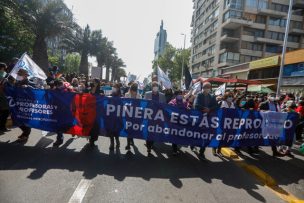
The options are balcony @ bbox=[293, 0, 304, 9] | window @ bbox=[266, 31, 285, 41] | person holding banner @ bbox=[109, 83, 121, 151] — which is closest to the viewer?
person holding banner @ bbox=[109, 83, 121, 151]

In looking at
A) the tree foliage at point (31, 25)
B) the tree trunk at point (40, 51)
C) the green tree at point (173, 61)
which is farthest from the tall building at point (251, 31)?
the tree trunk at point (40, 51)

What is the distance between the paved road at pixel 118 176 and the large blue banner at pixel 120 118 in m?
0.49

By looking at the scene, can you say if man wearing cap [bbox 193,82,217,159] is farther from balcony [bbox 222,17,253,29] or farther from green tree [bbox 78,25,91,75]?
balcony [bbox 222,17,253,29]

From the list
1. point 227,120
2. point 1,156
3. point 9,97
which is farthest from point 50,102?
point 227,120

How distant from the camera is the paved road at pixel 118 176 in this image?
4.60 meters

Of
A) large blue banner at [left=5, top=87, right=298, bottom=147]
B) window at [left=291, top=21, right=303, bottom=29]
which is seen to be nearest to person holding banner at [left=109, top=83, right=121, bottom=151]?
large blue banner at [left=5, top=87, right=298, bottom=147]

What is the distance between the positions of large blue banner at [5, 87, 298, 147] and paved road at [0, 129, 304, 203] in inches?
19.3

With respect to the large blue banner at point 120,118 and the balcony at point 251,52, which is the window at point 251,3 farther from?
the large blue banner at point 120,118

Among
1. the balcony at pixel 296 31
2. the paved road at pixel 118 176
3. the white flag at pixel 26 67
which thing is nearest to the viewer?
the paved road at pixel 118 176

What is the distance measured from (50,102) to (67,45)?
32.6 m

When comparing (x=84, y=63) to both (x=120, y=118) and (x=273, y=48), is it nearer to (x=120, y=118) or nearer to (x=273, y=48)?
(x=273, y=48)

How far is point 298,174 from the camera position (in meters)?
6.62

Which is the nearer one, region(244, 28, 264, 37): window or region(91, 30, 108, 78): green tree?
region(91, 30, 108, 78): green tree

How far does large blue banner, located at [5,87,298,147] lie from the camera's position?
734 centimetres
